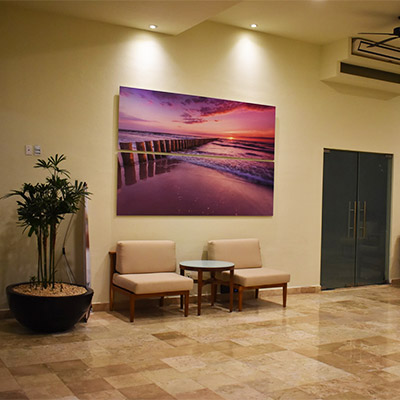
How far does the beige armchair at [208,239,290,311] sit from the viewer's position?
6566 millimetres

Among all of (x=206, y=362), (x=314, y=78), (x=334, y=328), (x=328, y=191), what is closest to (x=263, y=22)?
(x=314, y=78)

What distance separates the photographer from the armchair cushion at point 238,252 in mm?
6930

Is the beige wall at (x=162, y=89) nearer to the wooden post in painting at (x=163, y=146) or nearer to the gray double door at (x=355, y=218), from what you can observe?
the gray double door at (x=355, y=218)

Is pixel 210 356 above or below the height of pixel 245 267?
below

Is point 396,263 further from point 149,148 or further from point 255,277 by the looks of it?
point 149,148

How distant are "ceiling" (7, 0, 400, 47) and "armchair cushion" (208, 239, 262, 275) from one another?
2.74 meters

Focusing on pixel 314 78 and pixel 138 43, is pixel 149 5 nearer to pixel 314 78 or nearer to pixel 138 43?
pixel 138 43

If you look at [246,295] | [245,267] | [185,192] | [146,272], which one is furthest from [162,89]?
[246,295]

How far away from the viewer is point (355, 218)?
335 inches

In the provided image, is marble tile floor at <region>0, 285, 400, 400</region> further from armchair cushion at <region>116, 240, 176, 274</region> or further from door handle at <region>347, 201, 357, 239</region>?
door handle at <region>347, 201, 357, 239</region>

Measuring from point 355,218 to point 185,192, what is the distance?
125 inches

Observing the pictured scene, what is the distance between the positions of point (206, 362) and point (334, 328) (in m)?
1.95

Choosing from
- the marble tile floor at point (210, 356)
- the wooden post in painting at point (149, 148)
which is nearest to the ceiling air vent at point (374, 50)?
the wooden post in painting at point (149, 148)

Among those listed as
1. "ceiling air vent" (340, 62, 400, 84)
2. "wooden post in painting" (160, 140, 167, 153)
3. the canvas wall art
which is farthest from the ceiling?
"wooden post in painting" (160, 140, 167, 153)
